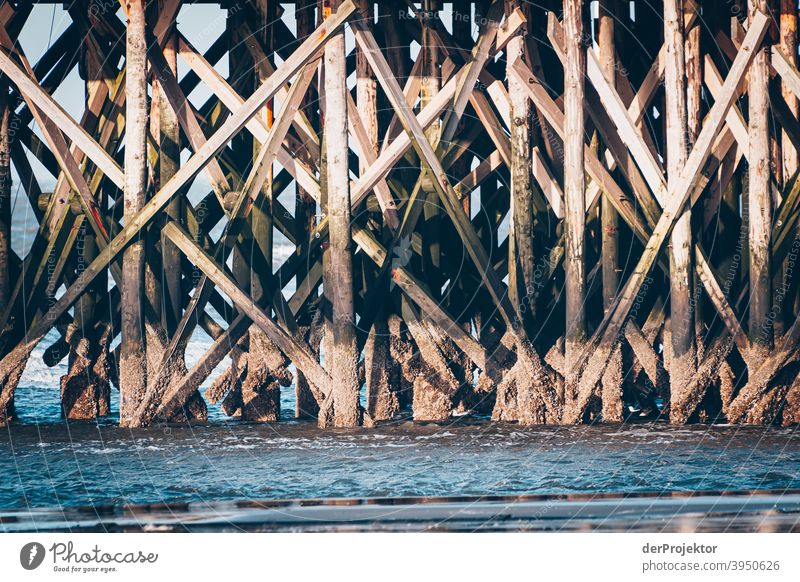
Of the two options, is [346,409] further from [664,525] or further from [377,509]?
[664,525]

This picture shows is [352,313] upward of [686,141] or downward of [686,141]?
downward

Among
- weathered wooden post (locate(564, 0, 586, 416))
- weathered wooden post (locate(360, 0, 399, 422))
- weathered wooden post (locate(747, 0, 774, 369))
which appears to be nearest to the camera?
weathered wooden post (locate(564, 0, 586, 416))

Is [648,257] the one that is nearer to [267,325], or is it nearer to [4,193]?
[267,325]

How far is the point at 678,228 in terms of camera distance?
1336 cm

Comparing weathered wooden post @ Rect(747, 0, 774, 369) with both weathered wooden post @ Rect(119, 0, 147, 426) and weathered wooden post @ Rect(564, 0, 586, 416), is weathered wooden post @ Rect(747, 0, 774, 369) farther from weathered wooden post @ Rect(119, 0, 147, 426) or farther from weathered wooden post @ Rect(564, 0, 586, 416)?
weathered wooden post @ Rect(119, 0, 147, 426)

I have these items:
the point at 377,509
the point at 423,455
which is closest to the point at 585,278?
the point at 423,455

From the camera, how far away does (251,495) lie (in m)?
10.9

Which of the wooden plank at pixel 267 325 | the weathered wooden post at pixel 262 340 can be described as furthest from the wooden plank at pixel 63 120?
the weathered wooden post at pixel 262 340

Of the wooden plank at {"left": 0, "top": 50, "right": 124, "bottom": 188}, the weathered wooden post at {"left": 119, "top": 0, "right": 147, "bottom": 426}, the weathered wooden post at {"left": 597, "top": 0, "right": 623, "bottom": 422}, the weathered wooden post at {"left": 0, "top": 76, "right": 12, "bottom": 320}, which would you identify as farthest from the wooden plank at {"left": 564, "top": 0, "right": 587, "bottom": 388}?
the weathered wooden post at {"left": 0, "top": 76, "right": 12, "bottom": 320}

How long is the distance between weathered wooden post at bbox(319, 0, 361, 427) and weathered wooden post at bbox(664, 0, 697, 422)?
9.75 feet

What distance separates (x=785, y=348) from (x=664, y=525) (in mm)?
4535

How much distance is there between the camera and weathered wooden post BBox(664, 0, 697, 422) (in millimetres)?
13273

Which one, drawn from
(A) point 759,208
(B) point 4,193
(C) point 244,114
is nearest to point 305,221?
(C) point 244,114
